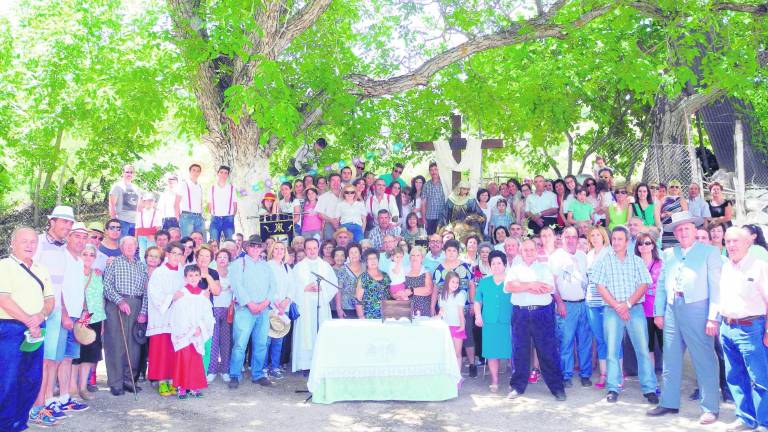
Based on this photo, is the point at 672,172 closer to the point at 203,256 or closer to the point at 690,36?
the point at 690,36

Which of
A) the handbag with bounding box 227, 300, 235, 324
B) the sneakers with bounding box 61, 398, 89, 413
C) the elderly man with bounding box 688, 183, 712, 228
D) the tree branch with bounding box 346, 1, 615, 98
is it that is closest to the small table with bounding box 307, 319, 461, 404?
the handbag with bounding box 227, 300, 235, 324

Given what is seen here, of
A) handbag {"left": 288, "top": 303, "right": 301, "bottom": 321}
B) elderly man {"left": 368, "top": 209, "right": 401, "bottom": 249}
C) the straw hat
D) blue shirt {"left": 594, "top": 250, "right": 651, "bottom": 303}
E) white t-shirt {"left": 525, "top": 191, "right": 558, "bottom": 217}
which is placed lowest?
the straw hat

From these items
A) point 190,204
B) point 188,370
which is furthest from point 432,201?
point 188,370

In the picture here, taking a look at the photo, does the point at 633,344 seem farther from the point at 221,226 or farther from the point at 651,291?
the point at 221,226

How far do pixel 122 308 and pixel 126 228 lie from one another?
3.39 meters

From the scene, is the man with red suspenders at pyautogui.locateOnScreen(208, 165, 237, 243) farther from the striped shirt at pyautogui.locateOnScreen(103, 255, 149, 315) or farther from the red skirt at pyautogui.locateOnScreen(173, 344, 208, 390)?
the red skirt at pyautogui.locateOnScreen(173, 344, 208, 390)

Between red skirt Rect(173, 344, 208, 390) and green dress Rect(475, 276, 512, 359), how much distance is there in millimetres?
3132

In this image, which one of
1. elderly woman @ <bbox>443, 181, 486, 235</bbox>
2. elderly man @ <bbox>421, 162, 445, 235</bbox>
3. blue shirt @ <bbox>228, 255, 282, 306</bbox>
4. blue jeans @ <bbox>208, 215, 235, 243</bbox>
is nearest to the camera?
blue shirt @ <bbox>228, 255, 282, 306</bbox>

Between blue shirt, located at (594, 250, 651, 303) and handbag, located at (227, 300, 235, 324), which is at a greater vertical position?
blue shirt, located at (594, 250, 651, 303)

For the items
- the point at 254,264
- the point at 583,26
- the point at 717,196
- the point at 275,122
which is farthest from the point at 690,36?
the point at 254,264

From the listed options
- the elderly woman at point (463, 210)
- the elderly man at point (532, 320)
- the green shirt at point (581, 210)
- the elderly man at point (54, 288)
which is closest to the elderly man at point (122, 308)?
the elderly man at point (54, 288)

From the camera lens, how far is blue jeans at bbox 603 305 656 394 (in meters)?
7.67

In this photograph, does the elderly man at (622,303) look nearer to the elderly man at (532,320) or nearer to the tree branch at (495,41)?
the elderly man at (532,320)

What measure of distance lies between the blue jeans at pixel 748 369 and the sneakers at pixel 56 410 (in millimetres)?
6113
